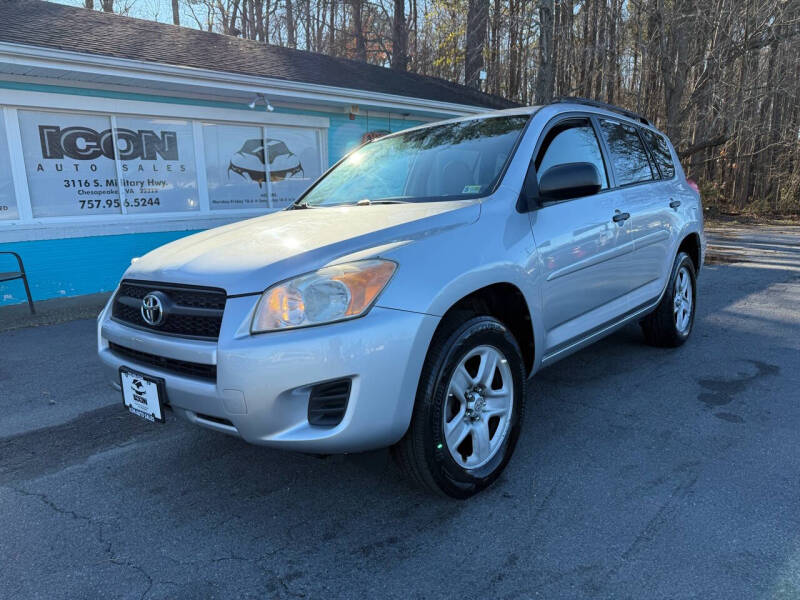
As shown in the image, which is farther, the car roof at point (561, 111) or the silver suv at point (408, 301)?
the car roof at point (561, 111)

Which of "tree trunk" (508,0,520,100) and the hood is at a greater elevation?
"tree trunk" (508,0,520,100)

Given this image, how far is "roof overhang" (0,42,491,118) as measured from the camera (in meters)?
6.36

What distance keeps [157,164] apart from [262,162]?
1794 mm

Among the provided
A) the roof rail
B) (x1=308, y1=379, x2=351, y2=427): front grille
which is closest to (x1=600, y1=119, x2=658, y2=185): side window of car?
the roof rail

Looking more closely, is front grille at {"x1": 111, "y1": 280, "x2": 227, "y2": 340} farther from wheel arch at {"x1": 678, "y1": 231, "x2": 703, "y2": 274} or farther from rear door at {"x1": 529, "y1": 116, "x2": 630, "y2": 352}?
wheel arch at {"x1": 678, "y1": 231, "x2": 703, "y2": 274}

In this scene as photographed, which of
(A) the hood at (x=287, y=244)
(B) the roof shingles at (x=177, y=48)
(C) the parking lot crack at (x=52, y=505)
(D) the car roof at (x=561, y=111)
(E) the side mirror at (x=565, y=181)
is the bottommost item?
(C) the parking lot crack at (x=52, y=505)

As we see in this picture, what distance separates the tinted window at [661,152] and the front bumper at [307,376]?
3245 mm

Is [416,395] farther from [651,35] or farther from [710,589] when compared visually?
[651,35]

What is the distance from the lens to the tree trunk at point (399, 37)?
22750mm

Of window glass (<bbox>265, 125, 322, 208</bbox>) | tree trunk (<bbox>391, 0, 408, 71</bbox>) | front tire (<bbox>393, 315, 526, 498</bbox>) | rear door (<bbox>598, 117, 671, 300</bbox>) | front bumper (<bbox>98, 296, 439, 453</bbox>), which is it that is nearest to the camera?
front bumper (<bbox>98, 296, 439, 453</bbox>)

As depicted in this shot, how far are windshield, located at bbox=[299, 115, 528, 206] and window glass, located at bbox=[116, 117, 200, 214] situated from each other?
533cm

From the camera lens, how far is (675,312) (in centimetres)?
451

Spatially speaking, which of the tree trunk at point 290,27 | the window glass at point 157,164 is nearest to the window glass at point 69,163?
the window glass at point 157,164

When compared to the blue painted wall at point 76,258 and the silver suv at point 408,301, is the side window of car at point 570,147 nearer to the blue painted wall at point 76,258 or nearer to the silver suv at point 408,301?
the silver suv at point 408,301
